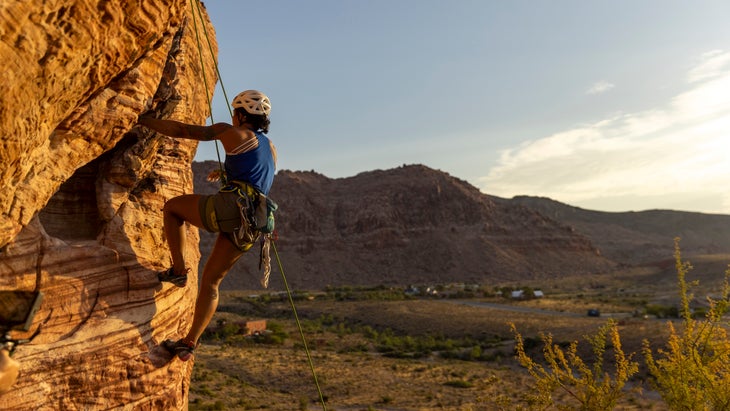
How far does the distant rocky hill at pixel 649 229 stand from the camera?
483ft

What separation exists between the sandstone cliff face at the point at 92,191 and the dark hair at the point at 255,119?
0.94m

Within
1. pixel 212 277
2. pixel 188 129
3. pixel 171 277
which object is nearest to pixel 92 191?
pixel 171 277

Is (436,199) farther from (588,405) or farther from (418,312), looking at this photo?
(588,405)

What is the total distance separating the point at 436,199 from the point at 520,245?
764 inches

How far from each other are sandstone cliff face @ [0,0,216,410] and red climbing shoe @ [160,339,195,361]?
0.49 feet

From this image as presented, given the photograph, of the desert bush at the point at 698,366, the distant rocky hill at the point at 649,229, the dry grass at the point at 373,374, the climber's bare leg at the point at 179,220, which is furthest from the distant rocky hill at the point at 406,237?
the climber's bare leg at the point at 179,220

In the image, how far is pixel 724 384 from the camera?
745cm

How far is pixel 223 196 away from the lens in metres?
4.92

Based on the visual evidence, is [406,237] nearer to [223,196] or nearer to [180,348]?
[180,348]

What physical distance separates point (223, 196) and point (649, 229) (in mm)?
202512

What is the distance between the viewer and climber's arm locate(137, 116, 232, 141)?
488 centimetres

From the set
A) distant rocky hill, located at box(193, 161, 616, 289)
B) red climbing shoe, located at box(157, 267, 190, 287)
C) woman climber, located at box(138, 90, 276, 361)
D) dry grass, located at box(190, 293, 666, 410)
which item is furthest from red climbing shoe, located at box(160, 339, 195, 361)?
distant rocky hill, located at box(193, 161, 616, 289)

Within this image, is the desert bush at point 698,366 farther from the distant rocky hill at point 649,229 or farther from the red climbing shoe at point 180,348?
the distant rocky hill at point 649,229

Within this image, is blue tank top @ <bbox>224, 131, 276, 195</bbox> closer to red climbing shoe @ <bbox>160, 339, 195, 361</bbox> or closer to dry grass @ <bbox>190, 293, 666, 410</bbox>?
red climbing shoe @ <bbox>160, 339, 195, 361</bbox>
